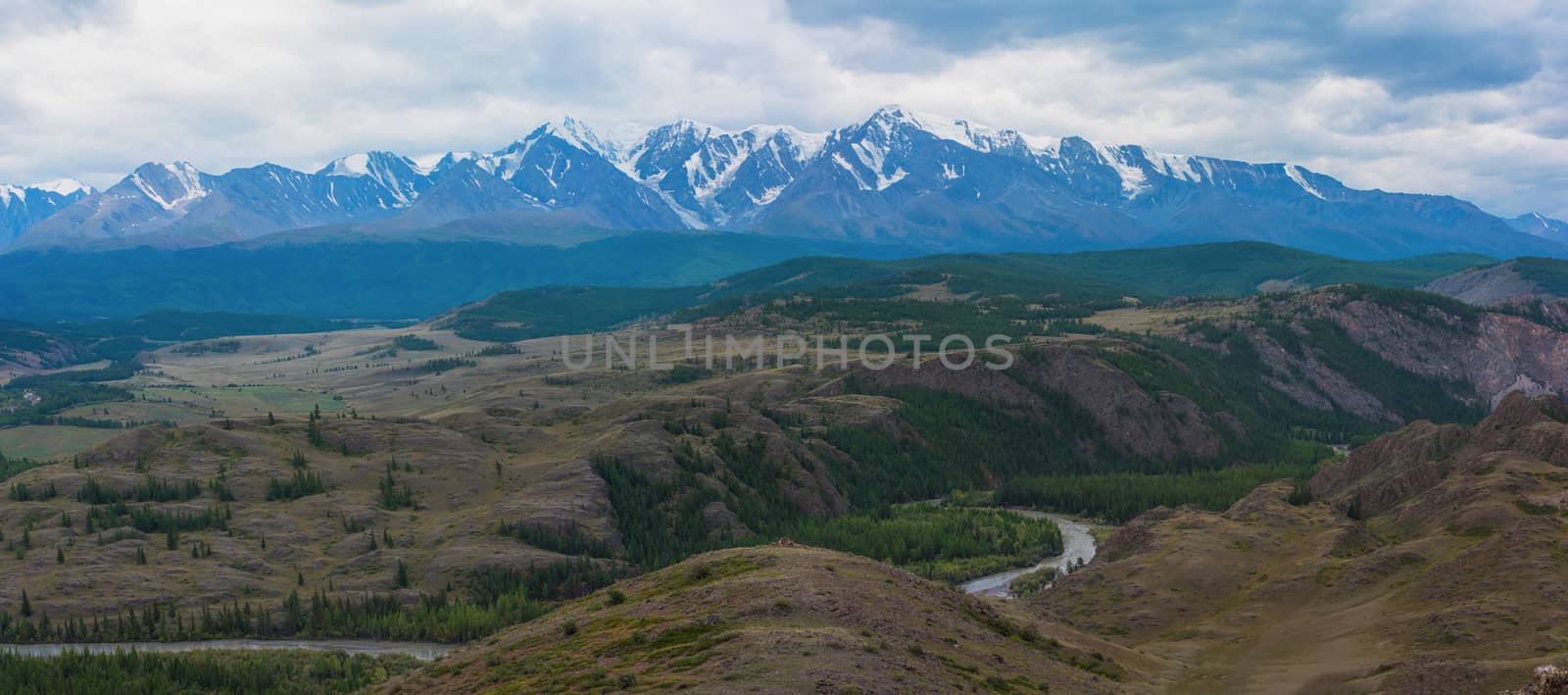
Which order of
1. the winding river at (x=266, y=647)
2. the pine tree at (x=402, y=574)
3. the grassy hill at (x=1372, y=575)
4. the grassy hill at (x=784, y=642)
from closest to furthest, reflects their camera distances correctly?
the grassy hill at (x=784, y=642), the grassy hill at (x=1372, y=575), the winding river at (x=266, y=647), the pine tree at (x=402, y=574)

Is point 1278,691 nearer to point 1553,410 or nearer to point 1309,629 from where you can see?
point 1309,629

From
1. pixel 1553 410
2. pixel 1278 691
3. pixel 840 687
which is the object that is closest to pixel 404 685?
pixel 840 687

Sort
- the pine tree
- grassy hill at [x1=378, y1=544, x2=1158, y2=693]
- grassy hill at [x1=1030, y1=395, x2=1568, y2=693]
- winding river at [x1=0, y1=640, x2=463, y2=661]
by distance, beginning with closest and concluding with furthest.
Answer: grassy hill at [x1=378, y1=544, x2=1158, y2=693], grassy hill at [x1=1030, y1=395, x2=1568, y2=693], winding river at [x1=0, y1=640, x2=463, y2=661], the pine tree

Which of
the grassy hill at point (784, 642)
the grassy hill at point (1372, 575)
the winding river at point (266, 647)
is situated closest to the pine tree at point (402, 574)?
the winding river at point (266, 647)

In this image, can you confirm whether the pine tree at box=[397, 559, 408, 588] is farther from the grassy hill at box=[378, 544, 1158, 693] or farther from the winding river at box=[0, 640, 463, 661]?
the grassy hill at box=[378, 544, 1158, 693]

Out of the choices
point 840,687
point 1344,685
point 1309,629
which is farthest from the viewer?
point 1309,629

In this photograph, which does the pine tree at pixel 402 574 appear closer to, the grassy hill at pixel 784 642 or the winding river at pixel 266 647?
the winding river at pixel 266 647

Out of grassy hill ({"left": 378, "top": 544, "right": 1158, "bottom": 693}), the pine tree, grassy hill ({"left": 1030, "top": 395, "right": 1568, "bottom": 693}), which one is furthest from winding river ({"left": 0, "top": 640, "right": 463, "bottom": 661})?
grassy hill ({"left": 1030, "top": 395, "right": 1568, "bottom": 693})

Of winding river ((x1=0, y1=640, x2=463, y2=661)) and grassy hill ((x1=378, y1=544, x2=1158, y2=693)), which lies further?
winding river ((x1=0, y1=640, x2=463, y2=661))
